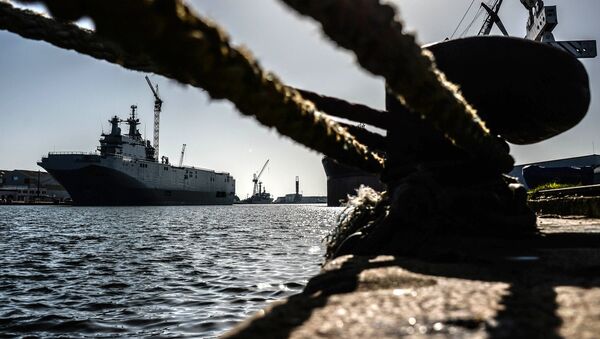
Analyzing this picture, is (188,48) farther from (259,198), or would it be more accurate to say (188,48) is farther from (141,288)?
(259,198)

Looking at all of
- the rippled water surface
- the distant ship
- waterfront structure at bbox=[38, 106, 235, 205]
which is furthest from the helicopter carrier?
the distant ship

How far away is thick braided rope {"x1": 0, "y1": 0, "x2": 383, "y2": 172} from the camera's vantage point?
0.76 meters

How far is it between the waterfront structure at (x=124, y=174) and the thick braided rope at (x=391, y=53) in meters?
69.9

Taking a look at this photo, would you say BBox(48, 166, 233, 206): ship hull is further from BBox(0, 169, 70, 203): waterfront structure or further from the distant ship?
the distant ship

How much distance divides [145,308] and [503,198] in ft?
19.3

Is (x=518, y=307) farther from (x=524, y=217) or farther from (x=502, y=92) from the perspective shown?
(x=502, y=92)

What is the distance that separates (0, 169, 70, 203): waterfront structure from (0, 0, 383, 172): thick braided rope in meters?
115

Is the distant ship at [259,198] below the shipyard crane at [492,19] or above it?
below

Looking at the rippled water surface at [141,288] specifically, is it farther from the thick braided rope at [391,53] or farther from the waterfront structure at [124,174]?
the waterfront structure at [124,174]

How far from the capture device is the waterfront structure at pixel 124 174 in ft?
207

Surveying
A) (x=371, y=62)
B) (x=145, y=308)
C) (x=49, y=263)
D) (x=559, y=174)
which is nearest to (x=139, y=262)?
(x=49, y=263)

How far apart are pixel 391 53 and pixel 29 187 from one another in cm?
12370

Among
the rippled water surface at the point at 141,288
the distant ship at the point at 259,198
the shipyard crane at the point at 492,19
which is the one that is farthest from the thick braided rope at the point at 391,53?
the distant ship at the point at 259,198

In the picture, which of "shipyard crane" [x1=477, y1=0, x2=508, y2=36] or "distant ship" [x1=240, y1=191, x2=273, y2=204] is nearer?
"shipyard crane" [x1=477, y1=0, x2=508, y2=36]
